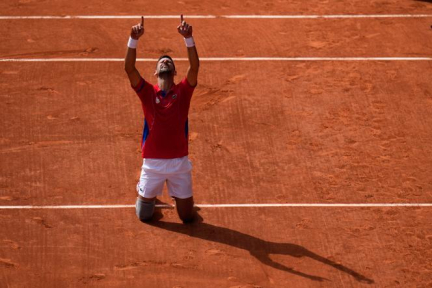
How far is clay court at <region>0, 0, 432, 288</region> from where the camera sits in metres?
13.1

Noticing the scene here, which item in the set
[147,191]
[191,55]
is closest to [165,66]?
[191,55]

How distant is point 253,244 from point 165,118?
81.2 inches

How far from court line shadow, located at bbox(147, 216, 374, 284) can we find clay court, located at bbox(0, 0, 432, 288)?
0.08ft

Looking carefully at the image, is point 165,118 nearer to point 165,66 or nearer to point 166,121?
point 166,121

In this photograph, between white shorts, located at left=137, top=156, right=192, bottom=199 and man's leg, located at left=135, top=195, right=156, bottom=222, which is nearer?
white shorts, located at left=137, top=156, right=192, bottom=199

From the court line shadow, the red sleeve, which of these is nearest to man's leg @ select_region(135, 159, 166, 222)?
the court line shadow

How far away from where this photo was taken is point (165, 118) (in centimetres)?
1319

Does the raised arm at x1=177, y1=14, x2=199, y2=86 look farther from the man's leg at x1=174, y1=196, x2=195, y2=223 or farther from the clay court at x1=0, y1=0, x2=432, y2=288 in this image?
the clay court at x1=0, y1=0, x2=432, y2=288

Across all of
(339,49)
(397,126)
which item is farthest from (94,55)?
(397,126)

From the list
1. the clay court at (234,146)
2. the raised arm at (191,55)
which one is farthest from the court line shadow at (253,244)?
the raised arm at (191,55)

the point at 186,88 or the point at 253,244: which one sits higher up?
the point at 186,88

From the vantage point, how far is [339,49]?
58.9ft

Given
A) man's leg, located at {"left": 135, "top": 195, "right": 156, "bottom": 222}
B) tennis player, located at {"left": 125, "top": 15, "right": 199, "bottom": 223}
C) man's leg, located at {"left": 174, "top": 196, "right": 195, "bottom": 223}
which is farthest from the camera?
man's leg, located at {"left": 135, "top": 195, "right": 156, "bottom": 222}

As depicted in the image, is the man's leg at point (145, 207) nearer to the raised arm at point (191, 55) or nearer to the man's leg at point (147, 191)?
the man's leg at point (147, 191)
